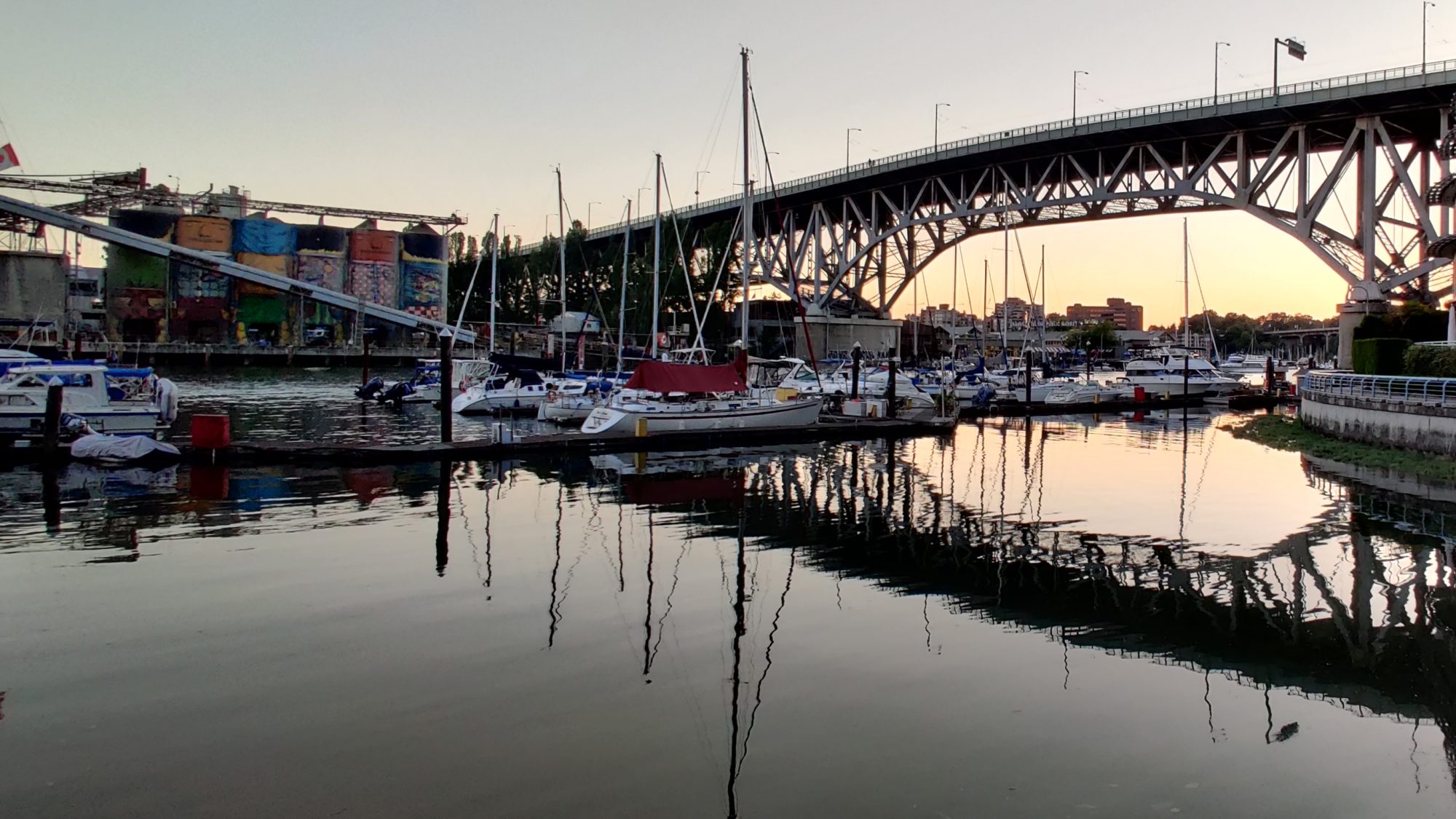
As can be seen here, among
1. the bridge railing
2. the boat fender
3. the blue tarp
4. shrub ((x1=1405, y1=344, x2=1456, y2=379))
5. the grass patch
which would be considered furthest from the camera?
the blue tarp

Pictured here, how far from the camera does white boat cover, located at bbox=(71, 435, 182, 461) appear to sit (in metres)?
24.1

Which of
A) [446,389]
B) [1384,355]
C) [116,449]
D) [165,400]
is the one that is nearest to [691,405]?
[446,389]

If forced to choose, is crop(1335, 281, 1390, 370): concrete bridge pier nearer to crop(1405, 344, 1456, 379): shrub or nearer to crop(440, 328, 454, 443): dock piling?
crop(1405, 344, 1456, 379): shrub

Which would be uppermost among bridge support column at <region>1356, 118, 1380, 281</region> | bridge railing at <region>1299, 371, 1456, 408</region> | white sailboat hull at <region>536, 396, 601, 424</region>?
bridge support column at <region>1356, 118, 1380, 281</region>

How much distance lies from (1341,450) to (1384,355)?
7054 mm

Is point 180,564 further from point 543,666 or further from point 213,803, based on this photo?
point 213,803

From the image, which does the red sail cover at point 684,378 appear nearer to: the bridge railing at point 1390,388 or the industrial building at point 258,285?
the bridge railing at point 1390,388

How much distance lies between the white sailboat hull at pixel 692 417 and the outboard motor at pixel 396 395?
56.5ft

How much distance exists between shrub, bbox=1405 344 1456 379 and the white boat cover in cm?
3232

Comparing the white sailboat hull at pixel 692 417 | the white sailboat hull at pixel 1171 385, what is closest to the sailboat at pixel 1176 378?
the white sailboat hull at pixel 1171 385

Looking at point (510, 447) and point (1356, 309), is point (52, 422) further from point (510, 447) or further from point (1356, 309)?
point (1356, 309)

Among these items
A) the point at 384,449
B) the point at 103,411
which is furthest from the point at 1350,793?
the point at 103,411

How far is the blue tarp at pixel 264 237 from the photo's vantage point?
342ft

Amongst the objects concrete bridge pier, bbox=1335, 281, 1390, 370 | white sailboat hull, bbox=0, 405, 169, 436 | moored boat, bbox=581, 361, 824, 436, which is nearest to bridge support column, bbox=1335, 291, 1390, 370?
concrete bridge pier, bbox=1335, 281, 1390, 370
